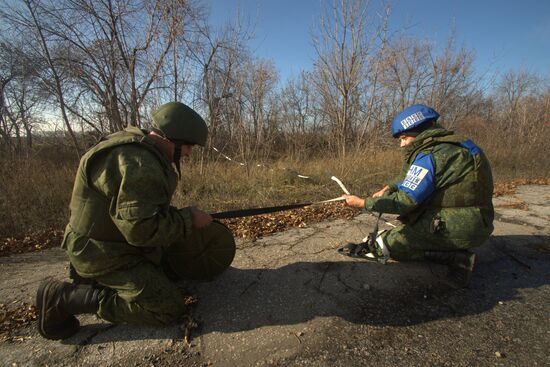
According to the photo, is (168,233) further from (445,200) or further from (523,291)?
(523,291)

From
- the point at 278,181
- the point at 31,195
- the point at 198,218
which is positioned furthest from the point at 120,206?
the point at 278,181

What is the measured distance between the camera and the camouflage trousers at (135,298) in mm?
1907

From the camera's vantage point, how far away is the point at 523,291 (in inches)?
100

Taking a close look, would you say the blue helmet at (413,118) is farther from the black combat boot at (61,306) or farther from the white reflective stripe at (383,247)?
the black combat boot at (61,306)

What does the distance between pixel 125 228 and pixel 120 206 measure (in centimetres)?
13

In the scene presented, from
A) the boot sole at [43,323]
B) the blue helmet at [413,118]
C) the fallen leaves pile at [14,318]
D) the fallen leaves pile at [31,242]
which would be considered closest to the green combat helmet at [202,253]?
the boot sole at [43,323]

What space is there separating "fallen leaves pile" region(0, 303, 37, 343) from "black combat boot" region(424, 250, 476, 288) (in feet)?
10.4

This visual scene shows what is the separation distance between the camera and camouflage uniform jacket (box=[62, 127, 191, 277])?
68.1 inches

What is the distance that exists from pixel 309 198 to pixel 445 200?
354cm

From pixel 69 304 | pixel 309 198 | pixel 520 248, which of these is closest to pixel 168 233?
pixel 69 304

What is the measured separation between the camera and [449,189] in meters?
2.45

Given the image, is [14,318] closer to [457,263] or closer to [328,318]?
[328,318]

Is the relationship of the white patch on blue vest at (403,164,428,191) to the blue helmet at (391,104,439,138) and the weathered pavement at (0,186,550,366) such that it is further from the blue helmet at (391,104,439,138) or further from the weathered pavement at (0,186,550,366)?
the weathered pavement at (0,186,550,366)

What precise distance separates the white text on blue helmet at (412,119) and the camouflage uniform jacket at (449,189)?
0.13 metres
